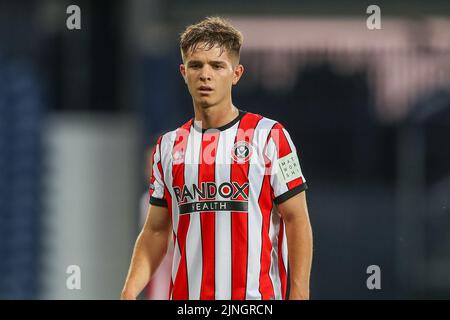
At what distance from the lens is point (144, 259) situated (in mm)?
3941

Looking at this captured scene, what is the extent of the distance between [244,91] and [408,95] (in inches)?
63.0

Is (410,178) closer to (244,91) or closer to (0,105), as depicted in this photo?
(244,91)

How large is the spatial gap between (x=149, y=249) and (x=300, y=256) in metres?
0.56

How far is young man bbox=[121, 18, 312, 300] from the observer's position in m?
3.71

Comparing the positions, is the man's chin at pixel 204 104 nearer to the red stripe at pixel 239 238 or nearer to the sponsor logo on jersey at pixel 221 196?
the red stripe at pixel 239 238

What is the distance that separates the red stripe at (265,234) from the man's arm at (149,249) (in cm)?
36

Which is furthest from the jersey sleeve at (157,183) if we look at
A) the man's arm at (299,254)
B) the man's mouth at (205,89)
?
the man's arm at (299,254)

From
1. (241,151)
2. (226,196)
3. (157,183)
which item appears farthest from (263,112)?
(226,196)

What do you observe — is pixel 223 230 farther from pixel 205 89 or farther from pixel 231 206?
pixel 205 89

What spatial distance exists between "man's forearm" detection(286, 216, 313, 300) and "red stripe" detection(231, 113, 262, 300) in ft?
0.51

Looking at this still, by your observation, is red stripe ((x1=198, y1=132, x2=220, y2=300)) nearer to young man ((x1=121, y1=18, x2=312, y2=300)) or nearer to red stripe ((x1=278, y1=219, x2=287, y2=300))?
young man ((x1=121, y1=18, x2=312, y2=300))

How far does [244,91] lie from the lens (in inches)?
406

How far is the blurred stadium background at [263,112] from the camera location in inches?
415

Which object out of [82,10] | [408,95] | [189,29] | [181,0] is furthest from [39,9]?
[189,29]
